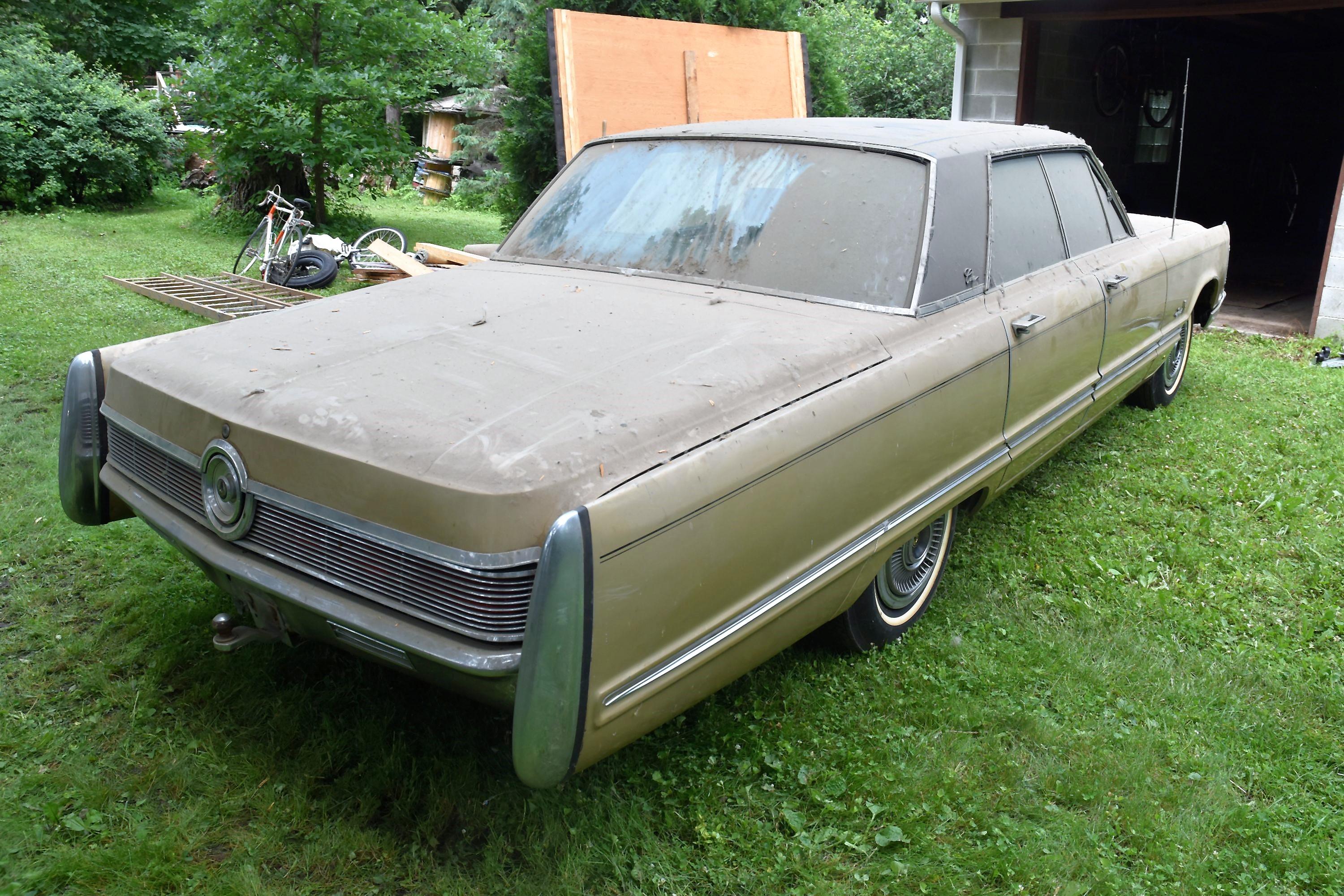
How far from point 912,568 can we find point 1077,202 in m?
2.10

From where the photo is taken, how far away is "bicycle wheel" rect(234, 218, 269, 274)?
32.3 feet

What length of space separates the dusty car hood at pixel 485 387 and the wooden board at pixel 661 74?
4437 millimetres

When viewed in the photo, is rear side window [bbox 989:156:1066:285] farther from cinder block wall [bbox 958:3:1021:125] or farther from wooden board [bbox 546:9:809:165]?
cinder block wall [bbox 958:3:1021:125]

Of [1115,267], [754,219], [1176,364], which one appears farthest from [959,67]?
[754,219]

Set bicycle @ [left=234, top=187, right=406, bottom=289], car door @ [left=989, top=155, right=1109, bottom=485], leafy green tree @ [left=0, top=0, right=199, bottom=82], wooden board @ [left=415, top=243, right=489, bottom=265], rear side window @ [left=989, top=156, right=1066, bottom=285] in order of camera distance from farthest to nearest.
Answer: leafy green tree @ [left=0, top=0, right=199, bottom=82] → bicycle @ [left=234, top=187, right=406, bottom=289] → wooden board @ [left=415, top=243, right=489, bottom=265] → rear side window @ [left=989, top=156, right=1066, bottom=285] → car door @ [left=989, top=155, right=1109, bottom=485]

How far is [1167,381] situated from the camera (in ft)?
19.3

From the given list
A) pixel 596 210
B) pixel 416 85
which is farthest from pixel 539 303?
pixel 416 85

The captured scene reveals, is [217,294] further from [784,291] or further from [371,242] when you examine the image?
[784,291]

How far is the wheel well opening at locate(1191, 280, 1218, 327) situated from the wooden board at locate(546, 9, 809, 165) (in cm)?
355

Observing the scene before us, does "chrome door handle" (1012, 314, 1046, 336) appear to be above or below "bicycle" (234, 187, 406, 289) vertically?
above

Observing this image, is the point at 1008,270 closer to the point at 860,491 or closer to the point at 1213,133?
the point at 860,491

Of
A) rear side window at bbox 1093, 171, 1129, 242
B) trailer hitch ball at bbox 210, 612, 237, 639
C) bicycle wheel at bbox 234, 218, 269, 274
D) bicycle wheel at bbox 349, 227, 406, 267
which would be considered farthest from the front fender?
bicycle wheel at bbox 234, 218, 269, 274

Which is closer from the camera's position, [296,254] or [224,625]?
[224,625]

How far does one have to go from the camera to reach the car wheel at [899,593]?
3.21 m
